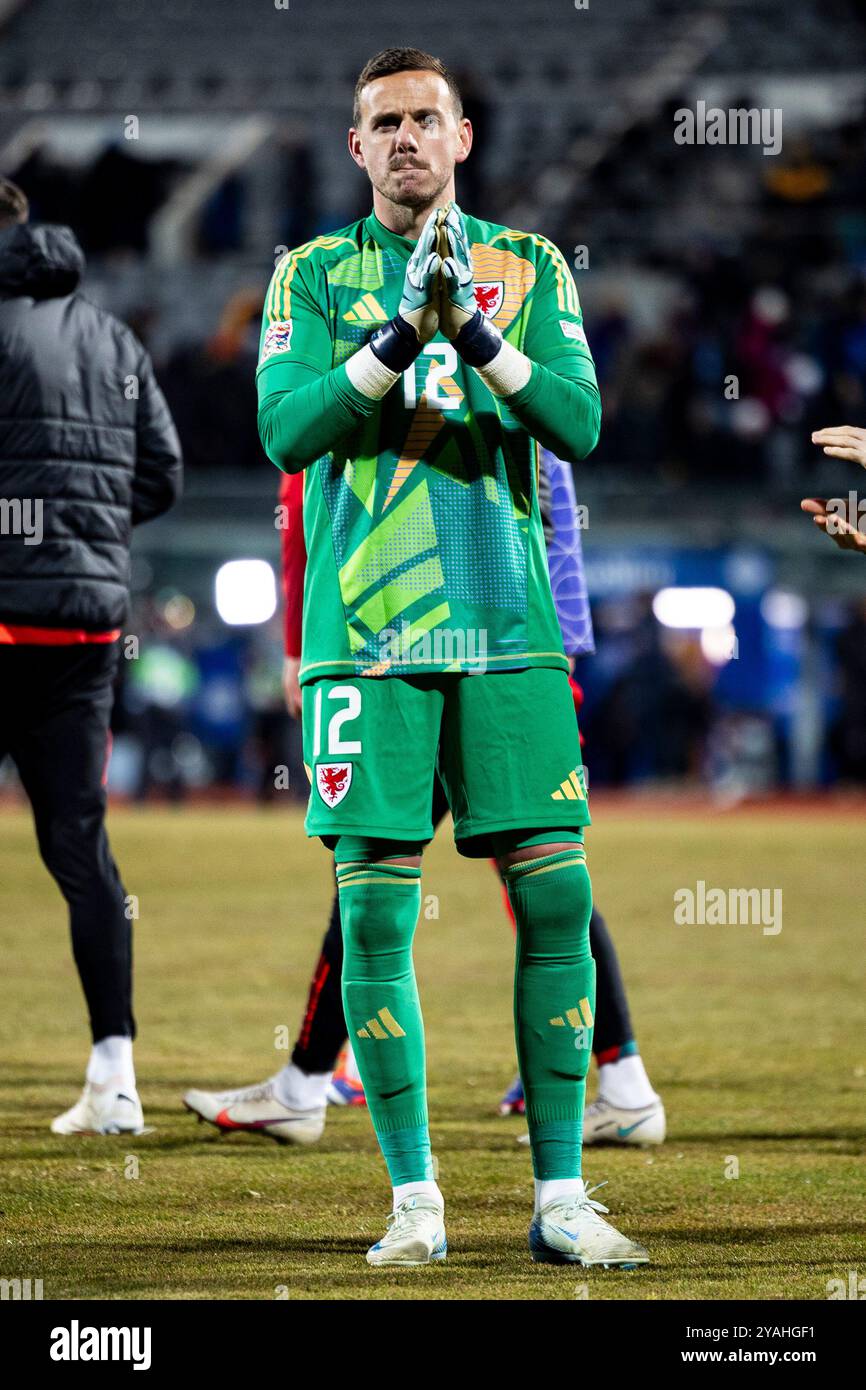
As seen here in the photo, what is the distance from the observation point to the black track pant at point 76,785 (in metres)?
5.42

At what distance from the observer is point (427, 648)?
403 centimetres

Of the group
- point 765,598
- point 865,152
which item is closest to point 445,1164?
point 765,598

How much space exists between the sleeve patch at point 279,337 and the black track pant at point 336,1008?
4.99ft

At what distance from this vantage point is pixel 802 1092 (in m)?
6.15

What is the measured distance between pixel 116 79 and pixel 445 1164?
25.6 metres

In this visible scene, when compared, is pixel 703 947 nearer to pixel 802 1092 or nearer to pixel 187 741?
pixel 802 1092

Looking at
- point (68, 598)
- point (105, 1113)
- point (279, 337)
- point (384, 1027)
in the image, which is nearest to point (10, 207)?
point (68, 598)

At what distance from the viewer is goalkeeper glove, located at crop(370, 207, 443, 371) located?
3.83 metres

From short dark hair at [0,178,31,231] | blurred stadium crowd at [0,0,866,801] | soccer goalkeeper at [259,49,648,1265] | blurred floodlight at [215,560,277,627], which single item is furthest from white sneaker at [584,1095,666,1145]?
blurred floodlight at [215,560,277,627]

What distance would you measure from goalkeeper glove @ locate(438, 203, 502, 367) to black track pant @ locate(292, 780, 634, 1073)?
166 centimetres

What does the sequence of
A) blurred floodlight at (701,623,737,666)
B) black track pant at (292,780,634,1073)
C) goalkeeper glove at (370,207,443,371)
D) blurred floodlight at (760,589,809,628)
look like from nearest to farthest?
goalkeeper glove at (370,207,443,371) < black track pant at (292,780,634,1073) < blurred floodlight at (760,589,809,628) < blurred floodlight at (701,623,737,666)

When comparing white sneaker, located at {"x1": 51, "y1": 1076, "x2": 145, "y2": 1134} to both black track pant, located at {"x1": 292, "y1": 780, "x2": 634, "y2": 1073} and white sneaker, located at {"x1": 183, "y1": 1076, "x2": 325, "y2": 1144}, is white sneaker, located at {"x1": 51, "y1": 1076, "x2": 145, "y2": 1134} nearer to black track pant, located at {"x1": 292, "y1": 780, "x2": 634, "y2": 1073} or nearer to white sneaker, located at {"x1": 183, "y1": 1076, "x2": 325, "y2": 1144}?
white sneaker, located at {"x1": 183, "y1": 1076, "x2": 325, "y2": 1144}

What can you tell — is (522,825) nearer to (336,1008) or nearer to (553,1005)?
(553,1005)

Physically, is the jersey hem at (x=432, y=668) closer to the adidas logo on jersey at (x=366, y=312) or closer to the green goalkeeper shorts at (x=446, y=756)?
the green goalkeeper shorts at (x=446, y=756)
